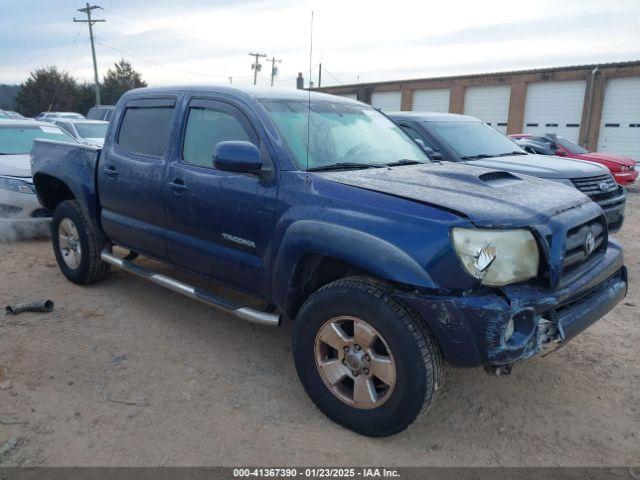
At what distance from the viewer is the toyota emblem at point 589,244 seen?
3.07m

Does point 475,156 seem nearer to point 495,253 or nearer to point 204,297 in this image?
point 204,297

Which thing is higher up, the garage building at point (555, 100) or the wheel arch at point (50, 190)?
the garage building at point (555, 100)

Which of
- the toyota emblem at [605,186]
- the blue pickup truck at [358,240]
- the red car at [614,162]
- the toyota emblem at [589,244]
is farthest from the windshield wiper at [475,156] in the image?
the red car at [614,162]

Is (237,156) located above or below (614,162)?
above

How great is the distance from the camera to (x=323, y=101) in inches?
157

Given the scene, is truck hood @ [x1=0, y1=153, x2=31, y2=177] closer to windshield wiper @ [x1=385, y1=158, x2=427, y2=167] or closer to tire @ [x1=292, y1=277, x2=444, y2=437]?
windshield wiper @ [x1=385, y1=158, x2=427, y2=167]

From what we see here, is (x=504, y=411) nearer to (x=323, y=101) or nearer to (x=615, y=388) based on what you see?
(x=615, y=388)

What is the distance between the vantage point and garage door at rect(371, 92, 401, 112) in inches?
1412

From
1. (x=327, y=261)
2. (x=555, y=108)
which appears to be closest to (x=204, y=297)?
(x=327, y=261)

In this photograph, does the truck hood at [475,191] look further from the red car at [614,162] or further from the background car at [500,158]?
the red car at [614,162]

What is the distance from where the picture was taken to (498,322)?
2.51m

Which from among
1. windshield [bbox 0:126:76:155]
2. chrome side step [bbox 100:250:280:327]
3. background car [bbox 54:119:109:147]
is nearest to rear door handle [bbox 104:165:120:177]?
chrome side step [bbox 100:250:280:327]

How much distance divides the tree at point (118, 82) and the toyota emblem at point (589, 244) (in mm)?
52216

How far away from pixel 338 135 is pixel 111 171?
6.68ft
